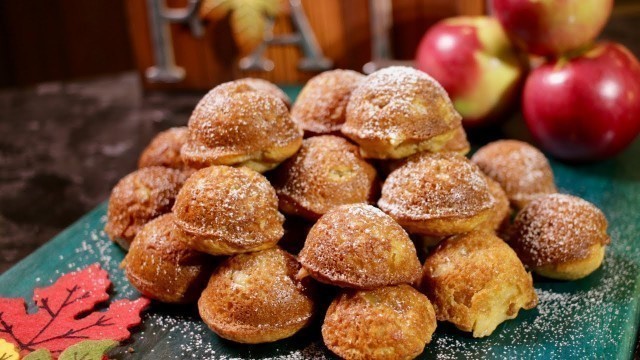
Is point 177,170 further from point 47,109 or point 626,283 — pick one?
point 47,109

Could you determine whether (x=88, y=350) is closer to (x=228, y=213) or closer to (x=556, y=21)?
(x=228, y=213)

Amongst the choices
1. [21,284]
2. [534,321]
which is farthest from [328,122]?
[21,284]

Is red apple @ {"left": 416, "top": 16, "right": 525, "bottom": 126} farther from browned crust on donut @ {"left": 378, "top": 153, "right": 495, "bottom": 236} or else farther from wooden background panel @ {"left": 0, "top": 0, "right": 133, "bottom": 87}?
wooden background panel @ {"left": 0, "top": 0, "right": 133, "bottom": 87}

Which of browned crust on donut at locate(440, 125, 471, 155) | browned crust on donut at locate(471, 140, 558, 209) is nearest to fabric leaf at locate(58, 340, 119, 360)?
browned crust on donut at locate(440, 125, 471, 155)

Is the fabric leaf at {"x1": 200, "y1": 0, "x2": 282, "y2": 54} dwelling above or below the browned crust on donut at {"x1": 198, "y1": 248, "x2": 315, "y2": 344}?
above

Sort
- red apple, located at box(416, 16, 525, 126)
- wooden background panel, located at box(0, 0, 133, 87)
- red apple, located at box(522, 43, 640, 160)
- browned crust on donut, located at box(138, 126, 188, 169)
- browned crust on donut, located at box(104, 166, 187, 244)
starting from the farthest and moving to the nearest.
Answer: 1. wooden background panel, located at box(0, 0, 133, 87)
2. red apple, located at box(416, 16, 525, 126)
3. red apple, located at box(522, 43, 640, 160)
4. browned crust on donut, located at box(138, 126, 188, 169)
5. browned crust on donut, located at box(104, 166, 187, 244)

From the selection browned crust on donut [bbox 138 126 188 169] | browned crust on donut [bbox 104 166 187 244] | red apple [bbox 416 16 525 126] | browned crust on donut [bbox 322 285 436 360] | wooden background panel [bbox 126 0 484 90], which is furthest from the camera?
wooden background panel [bbox 126 0 484 90]

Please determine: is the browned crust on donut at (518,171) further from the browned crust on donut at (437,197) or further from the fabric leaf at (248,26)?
the fabric leaf at (248,26)
